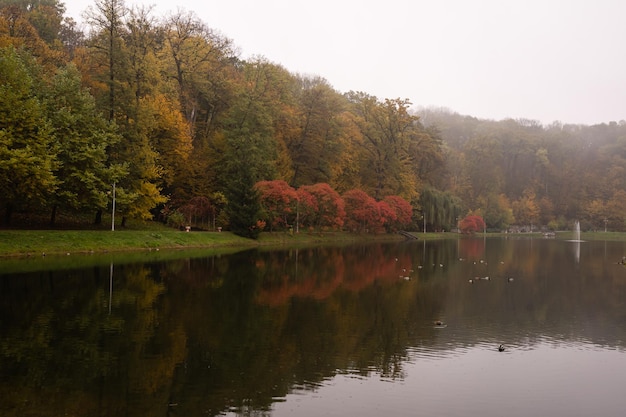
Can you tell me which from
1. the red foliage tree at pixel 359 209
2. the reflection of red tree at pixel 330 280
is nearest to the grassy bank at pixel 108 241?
the reflection of red tree at pixel 330 280

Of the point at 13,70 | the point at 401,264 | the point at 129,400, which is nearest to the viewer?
the point at 129,400

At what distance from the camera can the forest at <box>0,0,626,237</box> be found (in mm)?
38938

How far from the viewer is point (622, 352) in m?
14.5

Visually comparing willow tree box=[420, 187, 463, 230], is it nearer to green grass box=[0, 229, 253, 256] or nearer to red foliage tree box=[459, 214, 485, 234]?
red foliage tree box=[459, 214, 485, 234]

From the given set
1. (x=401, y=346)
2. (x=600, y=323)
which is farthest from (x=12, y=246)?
(x=600, y=323)

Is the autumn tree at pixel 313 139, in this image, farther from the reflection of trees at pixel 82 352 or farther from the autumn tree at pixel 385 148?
the reflection of trees at pixel 82 352

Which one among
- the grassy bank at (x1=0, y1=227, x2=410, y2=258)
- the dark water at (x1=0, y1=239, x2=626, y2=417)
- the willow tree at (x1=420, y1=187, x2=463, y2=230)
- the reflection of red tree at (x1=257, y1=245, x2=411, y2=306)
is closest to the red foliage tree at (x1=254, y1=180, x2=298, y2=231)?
the grassy bank at (x1=0, y1=227, x2=410, y2=258)

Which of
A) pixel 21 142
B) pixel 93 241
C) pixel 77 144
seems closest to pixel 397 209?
pixel 93 241

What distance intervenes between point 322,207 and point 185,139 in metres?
19.2

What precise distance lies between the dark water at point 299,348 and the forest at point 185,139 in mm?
15949

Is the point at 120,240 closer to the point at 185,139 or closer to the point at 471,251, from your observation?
the point at 185,139

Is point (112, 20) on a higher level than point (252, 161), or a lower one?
higher

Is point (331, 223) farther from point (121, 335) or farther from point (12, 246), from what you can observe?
point (121, 335)

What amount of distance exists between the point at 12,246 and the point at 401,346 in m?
27.7
